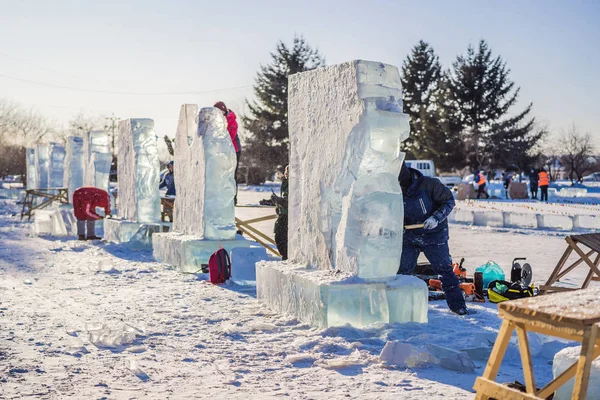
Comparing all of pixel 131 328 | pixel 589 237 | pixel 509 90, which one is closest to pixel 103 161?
pixel 131 328

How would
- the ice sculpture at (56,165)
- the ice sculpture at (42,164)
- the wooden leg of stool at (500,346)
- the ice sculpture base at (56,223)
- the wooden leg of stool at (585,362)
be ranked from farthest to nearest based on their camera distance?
the ice sculpture at (42,164)
the ice sculpture at (56,165)
the ice sculpture base at (56,223)
the wooden leg of stool at (500,346)
the wooden leg of stool at (585,362)

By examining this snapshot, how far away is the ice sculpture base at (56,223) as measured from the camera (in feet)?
45.4

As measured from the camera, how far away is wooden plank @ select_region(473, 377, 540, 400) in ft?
8.68

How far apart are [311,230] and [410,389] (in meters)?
2.35

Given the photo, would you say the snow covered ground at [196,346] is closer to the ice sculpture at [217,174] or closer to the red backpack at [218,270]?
the red backpack at [218,270]

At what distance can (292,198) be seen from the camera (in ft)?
20.7

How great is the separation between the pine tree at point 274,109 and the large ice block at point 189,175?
110 ft

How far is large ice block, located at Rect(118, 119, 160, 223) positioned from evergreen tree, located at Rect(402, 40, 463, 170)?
98.0 ft

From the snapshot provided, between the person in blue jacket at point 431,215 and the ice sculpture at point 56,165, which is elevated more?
the ice sculpture at point 56,165

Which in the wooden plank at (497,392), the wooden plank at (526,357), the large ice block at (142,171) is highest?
the large ice block at (142,171)

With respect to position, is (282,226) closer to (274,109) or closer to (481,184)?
(481,184)

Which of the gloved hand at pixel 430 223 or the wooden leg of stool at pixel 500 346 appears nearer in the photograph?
the wooden leg of stool at pixel 500 346

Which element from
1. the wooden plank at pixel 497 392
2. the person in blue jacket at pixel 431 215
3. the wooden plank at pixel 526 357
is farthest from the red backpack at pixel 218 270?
the wooden plank at pixel 526 357

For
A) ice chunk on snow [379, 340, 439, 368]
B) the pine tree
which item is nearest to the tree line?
the pine tree
